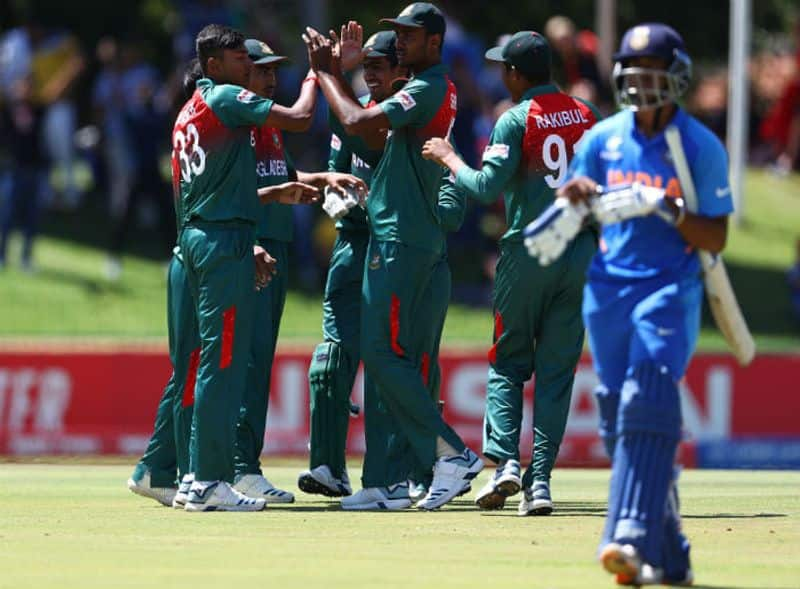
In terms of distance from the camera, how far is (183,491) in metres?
10.6

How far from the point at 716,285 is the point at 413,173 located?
9.36 ft

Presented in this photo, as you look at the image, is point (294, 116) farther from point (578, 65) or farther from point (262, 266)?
point (578, 65)

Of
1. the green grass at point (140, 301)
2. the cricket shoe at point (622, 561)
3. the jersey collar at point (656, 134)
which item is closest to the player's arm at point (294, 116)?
the jersey collar at point (656, 134)

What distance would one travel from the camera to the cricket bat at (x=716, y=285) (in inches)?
308

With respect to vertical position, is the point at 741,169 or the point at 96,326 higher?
the point at 741,169

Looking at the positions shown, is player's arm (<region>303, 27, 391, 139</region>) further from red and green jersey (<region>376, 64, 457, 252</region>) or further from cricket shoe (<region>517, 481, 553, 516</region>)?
cricket shoe (<region>517, 481, 553, 516</region>)

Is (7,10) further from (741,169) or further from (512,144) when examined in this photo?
(512,144)

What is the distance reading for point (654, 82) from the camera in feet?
25.8

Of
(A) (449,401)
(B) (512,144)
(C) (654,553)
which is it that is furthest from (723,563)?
(A) (449,401)

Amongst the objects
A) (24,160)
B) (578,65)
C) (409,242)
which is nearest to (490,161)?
(409,242)

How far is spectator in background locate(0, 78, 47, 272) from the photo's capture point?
23.5 metres

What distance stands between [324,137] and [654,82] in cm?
1684

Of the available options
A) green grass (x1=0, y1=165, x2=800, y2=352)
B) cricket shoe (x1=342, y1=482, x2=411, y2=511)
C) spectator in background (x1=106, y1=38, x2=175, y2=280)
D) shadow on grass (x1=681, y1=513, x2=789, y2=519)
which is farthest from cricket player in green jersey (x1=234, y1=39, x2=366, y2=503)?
spectator in background (x1=106, y1=38, x2=175, y2=280)

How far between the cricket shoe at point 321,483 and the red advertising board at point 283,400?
7773 millimetres
